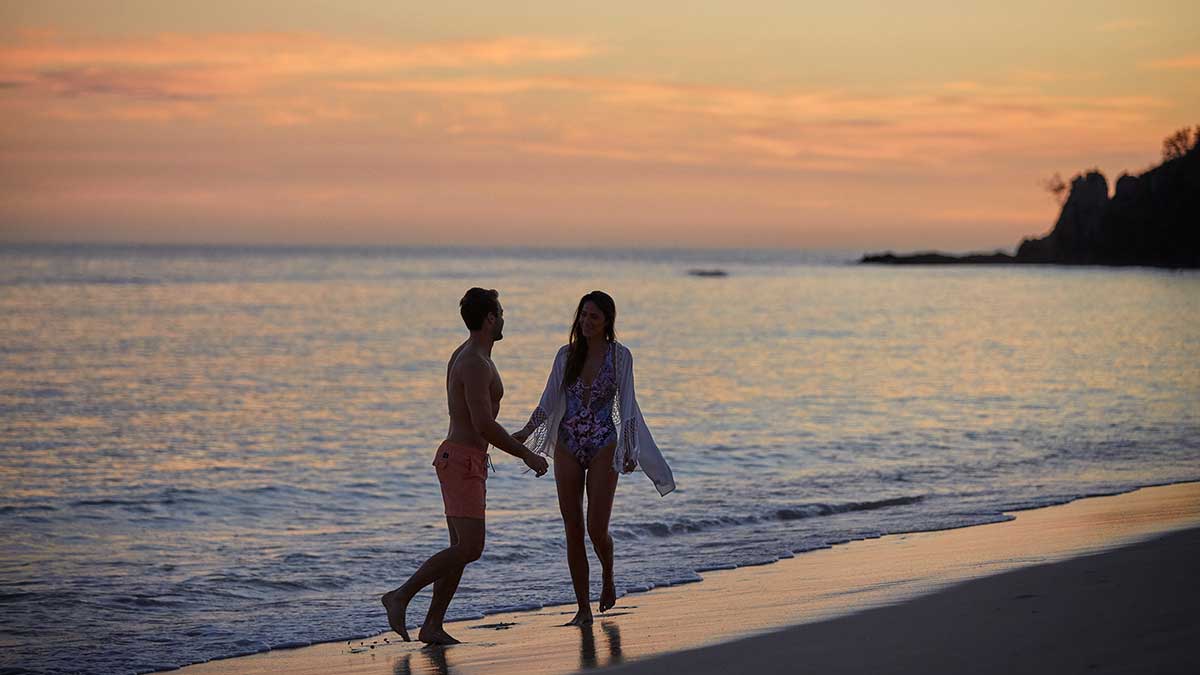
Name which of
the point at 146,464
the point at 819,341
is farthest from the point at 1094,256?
the point at 146,464

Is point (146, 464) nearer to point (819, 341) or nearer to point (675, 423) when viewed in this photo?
point (675, 423)

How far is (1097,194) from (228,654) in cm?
12897

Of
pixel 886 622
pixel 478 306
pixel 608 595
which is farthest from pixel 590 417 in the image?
pixel 886 622

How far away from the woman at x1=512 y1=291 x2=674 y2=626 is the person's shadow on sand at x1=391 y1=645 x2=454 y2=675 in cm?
93

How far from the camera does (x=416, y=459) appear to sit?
1495 cm

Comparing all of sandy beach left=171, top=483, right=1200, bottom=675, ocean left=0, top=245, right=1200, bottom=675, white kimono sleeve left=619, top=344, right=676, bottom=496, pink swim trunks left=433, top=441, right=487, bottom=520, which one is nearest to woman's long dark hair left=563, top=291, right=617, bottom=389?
white kimono sleeve left=619, top=344, right=676, bottom=496

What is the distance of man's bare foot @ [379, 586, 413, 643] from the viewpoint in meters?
6.85

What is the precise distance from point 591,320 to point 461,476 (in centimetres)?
122

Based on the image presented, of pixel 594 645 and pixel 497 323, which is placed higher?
pixel 497 323

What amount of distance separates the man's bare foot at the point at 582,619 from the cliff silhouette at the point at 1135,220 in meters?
106

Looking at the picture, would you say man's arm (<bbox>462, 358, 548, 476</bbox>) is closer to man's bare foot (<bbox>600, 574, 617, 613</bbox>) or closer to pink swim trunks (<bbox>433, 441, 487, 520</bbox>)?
pink swim trunks (<bbox>433, 441, 487, 520</bbox>)

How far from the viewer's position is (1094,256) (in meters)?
120

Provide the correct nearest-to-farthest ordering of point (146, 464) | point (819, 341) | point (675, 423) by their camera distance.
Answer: point (146, 464) → point (675, 423) → point (819, 341)

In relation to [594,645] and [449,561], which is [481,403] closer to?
[449,561]
